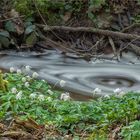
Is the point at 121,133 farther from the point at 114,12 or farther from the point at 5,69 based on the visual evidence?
the point at 114,12

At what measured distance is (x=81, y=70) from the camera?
9594 mm

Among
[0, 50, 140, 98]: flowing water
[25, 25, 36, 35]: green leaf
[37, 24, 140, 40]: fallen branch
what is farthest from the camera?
[25, 25, 36, 35]: green leaf

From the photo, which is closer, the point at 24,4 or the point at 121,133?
the point at 121,133

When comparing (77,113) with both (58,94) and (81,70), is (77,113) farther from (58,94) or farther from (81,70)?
(81,70)

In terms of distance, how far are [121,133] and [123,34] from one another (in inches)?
276

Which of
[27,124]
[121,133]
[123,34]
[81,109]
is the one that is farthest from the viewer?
[123,34]

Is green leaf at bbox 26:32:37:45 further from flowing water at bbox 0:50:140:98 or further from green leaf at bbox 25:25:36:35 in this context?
flowing water at bbox 0:50:140:98

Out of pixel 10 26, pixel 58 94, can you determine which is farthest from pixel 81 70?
pixel 58 94

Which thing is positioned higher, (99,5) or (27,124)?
(99,5)

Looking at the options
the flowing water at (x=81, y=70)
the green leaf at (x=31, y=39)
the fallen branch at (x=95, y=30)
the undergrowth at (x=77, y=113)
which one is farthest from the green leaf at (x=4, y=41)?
the undergrowth at (x=77, y=113)

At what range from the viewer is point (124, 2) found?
457 inches

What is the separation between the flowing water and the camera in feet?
27.9

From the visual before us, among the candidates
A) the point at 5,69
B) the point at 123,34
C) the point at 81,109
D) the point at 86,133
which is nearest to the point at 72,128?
the point at 86,133

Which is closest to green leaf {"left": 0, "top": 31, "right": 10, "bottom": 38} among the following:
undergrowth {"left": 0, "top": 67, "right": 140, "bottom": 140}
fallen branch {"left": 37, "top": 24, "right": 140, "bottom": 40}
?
fallen branch {"left": 37, "top": 24, "right": 140, "bottom": 40}
